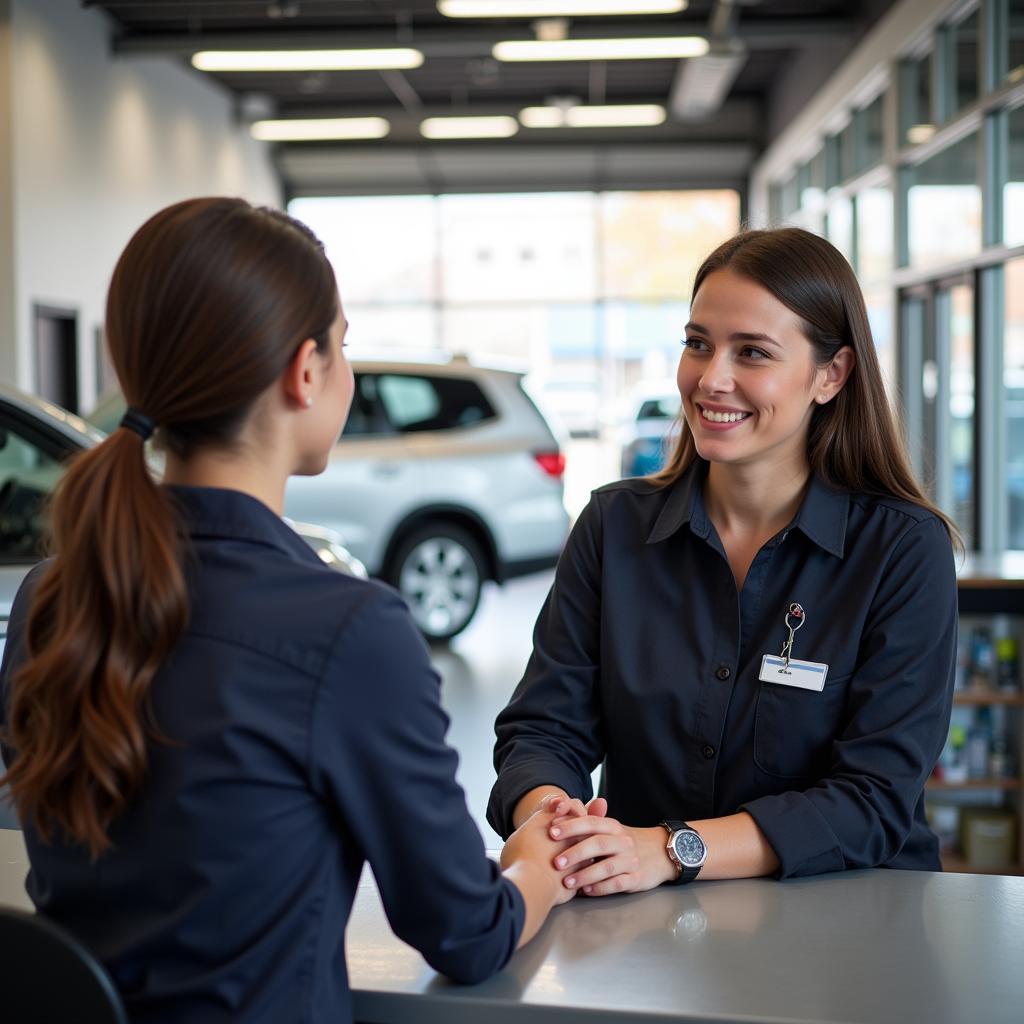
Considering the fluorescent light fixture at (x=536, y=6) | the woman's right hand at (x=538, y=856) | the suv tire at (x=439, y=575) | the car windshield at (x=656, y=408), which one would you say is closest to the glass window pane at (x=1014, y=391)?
the suv tire at (x=439, y=575)

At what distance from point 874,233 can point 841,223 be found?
136 centimetres

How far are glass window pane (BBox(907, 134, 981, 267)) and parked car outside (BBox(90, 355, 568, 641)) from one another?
2.43 metres

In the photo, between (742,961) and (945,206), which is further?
(945,206)

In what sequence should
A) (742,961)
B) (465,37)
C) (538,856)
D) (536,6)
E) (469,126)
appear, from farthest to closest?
(469,126), (465,37), (536,6), (538,856), (742,961)

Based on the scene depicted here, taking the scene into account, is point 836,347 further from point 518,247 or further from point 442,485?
point 518,247

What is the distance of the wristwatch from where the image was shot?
1.49 m

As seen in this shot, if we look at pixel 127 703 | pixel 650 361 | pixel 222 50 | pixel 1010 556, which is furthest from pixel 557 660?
pixel 650 361

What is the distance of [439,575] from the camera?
24.0 feet

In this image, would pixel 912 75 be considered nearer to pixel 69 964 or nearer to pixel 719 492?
pixel 719 492

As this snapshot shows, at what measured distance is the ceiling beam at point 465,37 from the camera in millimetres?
9906

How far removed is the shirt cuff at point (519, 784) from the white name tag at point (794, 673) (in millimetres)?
301

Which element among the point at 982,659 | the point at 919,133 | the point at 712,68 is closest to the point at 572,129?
the point at 712,68

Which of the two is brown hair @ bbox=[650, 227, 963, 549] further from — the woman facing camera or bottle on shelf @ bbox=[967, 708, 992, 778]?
bottle on shelf @ bbox=[967, 708, 992, 778]

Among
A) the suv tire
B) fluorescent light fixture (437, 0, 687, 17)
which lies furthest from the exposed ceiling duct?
the suv tire
